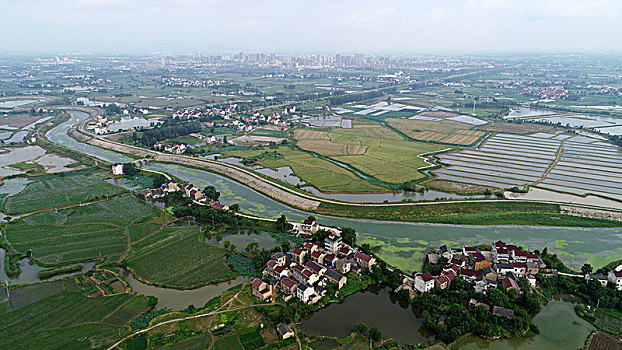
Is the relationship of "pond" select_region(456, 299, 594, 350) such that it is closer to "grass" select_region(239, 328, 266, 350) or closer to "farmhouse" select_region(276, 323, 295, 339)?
"farmhouse" select_region(276, 323, 295, 339)

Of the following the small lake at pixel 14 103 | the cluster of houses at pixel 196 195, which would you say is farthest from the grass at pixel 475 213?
the small lake at pixel 14 103

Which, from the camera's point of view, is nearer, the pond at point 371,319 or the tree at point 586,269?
the pond at point 371,319

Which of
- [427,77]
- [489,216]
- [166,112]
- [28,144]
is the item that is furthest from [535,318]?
[427,77]

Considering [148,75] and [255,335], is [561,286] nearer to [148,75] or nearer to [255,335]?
[255,335]

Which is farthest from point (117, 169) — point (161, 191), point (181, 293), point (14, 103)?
point (14, 103)

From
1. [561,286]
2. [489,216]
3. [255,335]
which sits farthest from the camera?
[489,216]

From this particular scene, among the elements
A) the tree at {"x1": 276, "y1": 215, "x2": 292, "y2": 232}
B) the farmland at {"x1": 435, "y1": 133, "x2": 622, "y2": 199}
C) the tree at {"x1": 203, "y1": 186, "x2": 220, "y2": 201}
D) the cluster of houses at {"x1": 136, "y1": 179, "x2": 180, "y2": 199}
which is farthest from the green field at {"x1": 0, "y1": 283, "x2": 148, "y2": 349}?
the farmland at {"x1": 435, "y1": 133, "x2": 622, "y2": 199}

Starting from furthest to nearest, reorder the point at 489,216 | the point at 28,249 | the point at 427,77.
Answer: the point at 427,77
the point at 489,216
the point at 28,249

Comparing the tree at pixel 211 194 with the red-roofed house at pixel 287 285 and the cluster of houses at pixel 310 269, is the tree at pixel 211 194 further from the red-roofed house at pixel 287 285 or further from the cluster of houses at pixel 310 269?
the red-roofed house at pixel 287 285
